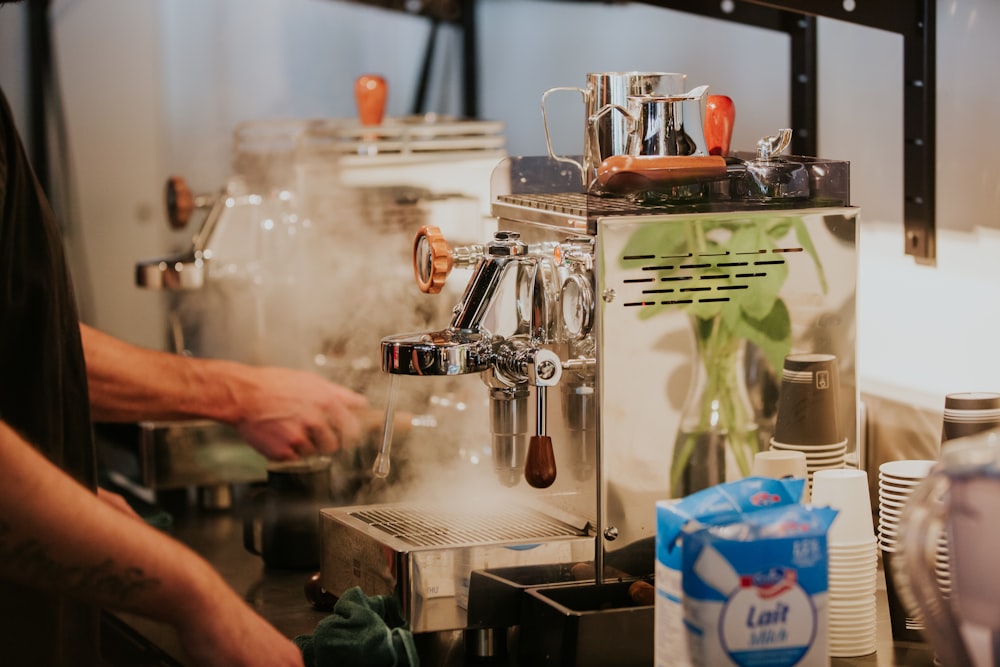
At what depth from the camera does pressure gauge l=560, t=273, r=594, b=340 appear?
4.15 feet

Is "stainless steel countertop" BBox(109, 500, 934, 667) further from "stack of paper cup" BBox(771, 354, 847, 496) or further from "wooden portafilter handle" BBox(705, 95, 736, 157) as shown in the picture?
"wooden portafilter handle" BBox(705, 95, 736, 157)

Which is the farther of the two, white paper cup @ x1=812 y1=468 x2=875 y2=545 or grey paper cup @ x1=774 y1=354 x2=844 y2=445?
grey paper cup @ x1=774 y1=354 x2=844 y2=445

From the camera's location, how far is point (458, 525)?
1.36 meters

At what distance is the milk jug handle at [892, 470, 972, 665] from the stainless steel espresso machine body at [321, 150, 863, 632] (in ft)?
1.34

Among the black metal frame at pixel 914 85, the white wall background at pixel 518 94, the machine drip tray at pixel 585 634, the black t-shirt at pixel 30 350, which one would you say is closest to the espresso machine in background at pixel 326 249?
the white wall background at pixel 518 94

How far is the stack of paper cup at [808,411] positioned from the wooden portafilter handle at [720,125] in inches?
9.1

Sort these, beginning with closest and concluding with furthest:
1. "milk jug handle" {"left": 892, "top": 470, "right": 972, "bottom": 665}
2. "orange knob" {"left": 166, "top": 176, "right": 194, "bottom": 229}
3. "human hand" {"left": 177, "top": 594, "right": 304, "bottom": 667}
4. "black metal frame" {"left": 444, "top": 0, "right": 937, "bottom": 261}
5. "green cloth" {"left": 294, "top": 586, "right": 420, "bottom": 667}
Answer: "milk jug handle" {"left": 892, "top": 470, "right": 972, "bottom": 665} < "human hand" {"left": 177, "top": 594, "right": 304, "bottom": 667} < "green cloth" {"left": 294, "top": 586, "right": 420, "bottom": 667} < "black metal frame" {"left": 444, "top": 0, "right": 937, "bottom": 261} < "orange knob" {"left": 166, "top": 176, "right": 194, "bottom": 229}

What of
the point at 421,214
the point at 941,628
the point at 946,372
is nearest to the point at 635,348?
the point at 941,628

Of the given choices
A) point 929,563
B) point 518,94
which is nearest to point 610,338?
point 929,563

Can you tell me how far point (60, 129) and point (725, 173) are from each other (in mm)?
2486

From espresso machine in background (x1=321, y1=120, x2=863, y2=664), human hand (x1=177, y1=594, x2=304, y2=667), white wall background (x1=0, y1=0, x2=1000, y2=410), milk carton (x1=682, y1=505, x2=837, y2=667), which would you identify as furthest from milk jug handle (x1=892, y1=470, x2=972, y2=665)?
white wall background (x1=0, y1=0, x2=1000, y2=410)

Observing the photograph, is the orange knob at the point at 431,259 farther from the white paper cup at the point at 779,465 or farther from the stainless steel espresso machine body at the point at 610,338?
the white paper cup at the point at 779,465

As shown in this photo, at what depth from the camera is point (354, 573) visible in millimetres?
1367

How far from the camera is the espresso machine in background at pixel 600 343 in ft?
4.12
